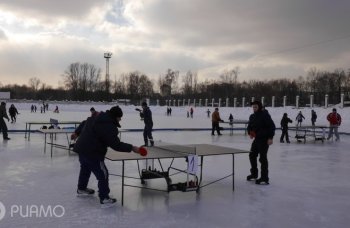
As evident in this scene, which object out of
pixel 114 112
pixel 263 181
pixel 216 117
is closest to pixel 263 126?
pixel 263 181

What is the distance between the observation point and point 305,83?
80.9 meters

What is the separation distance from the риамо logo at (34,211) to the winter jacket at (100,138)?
2.70ft

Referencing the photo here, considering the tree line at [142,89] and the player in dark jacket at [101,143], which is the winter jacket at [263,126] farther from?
the tree line at [142,89]

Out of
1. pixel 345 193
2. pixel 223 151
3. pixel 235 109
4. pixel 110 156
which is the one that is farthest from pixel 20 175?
pixel 235 109

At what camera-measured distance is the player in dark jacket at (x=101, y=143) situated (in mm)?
5188

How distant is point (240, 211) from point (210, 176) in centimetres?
245

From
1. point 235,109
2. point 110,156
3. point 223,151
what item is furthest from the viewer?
point 235,109

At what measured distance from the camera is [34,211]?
5121 mm

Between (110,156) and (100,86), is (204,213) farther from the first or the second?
(100,86)

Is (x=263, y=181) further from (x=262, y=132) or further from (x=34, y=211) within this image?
(x=34, y=211)

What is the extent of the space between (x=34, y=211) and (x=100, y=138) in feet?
4.16

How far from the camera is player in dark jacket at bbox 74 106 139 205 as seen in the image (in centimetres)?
519

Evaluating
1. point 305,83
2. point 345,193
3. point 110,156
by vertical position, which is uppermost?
point 305,83

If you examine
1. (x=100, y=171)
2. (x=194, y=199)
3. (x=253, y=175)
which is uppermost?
(x=100, y=171)
